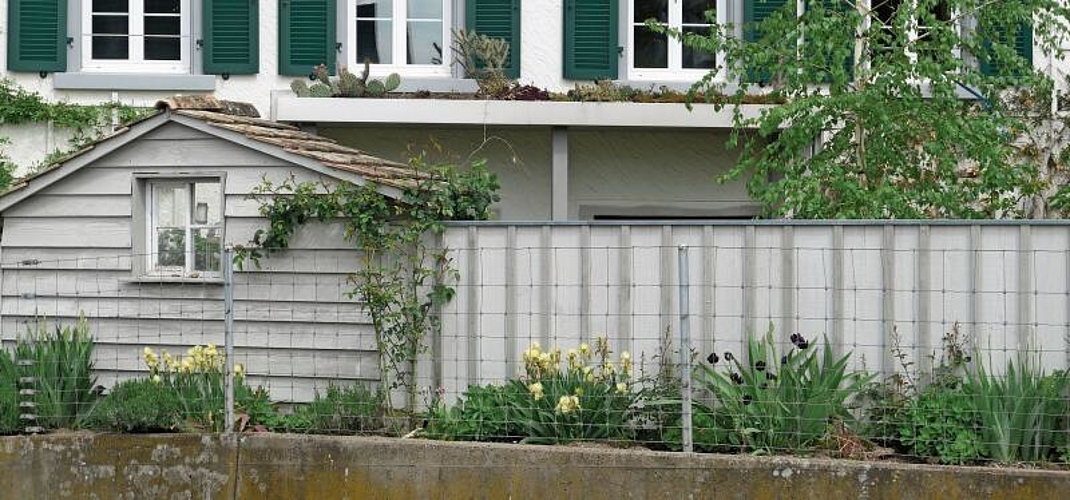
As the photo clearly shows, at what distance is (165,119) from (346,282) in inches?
65.2

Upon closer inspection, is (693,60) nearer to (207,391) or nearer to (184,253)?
(184,253)

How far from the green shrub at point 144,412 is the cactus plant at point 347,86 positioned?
16.7 ft

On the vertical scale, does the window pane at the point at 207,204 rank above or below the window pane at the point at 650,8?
below

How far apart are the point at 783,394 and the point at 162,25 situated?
28.4ft

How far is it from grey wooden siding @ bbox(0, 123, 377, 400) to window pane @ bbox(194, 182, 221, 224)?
6.5 inches

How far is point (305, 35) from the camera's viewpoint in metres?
15.2

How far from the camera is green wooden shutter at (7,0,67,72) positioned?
587 inches

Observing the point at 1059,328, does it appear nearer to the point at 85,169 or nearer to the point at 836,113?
the point at 836,113

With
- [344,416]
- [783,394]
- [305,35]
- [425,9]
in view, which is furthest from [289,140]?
[425,9]

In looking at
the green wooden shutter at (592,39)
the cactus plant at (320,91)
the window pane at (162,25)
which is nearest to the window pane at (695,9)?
the green wooden shutter at (592,39)

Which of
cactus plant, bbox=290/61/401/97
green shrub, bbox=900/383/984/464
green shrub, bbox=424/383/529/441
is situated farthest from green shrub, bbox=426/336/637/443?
cactus plant, bbox=290/61/401/97

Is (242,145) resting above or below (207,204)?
above

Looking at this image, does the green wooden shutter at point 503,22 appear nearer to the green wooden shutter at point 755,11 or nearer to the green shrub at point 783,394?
the green wooden shutter at point 755,11

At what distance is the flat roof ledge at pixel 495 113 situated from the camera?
46.9ft
